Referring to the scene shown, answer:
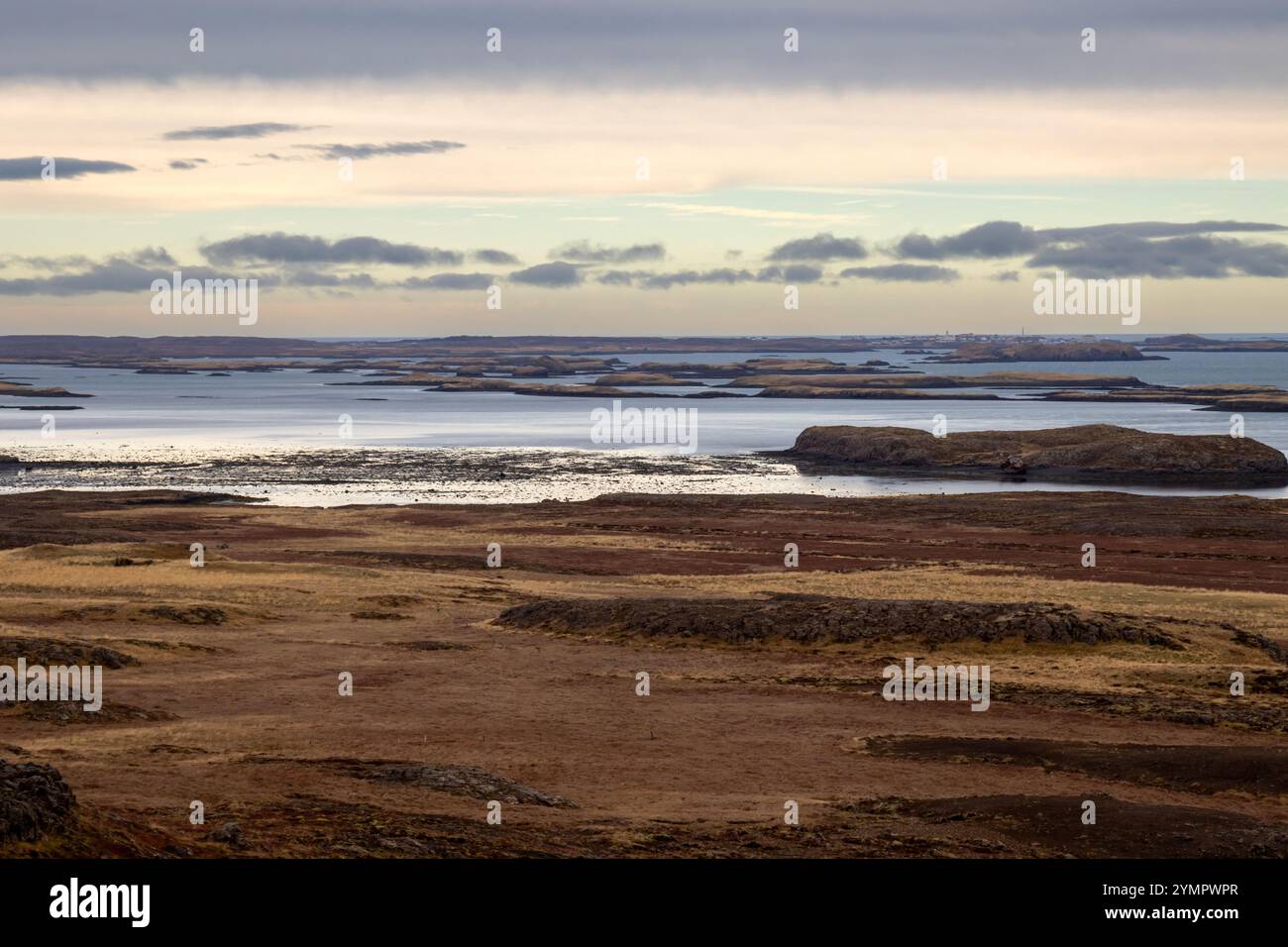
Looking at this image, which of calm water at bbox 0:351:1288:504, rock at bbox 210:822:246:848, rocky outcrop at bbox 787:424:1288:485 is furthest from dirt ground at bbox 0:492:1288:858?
rocky outcrop at bbox 787:424:1288:485

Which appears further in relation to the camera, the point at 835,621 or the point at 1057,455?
the point at 1057,455

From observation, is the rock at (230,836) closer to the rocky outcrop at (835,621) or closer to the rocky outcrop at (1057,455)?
the rocky outcrop at (835,621)

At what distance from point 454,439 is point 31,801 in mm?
108941

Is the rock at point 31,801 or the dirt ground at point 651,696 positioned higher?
the rock at point 31,801

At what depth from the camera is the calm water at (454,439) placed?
3396 inches

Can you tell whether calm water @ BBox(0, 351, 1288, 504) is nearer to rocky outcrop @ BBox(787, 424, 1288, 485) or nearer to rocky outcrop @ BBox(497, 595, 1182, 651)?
rocky outcrop @ BBox(787, 424, 1288, 485)

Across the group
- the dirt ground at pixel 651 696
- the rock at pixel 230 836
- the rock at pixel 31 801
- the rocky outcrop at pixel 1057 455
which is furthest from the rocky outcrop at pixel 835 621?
the rocky outcrop at pixel 1057 455

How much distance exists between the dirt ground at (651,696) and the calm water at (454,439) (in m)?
25.1

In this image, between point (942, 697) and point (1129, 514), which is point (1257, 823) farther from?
point (1129, 514)

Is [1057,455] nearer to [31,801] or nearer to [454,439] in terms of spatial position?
[454,439]

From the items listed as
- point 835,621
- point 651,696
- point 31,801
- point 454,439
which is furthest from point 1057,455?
point 31,801

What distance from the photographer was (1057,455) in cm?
9800

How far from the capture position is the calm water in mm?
86250
